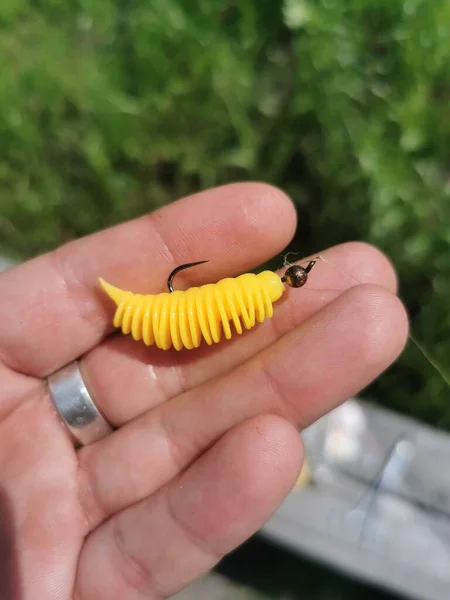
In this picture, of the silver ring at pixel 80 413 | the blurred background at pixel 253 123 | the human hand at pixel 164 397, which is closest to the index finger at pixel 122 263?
the human hand at pixel 164 397

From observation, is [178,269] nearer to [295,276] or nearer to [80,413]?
[295,276]

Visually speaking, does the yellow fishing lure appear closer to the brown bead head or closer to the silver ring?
the brown bead head

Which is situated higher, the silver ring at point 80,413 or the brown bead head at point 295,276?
the brown bead head at point 295,276

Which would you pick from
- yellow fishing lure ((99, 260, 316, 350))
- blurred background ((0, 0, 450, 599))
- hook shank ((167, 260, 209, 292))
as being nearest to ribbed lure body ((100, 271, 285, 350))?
yellow fishing lure ((99, 260, 316, 350))

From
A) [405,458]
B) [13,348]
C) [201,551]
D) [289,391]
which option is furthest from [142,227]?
[405,458]

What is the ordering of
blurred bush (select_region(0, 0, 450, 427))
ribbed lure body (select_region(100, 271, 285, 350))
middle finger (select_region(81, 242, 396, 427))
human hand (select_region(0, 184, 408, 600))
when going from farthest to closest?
blurred bush (select_region(0, 0, 450, 427)) → middle finger (select_region(81, 242, 396, 427)) → ribbed lure body (select_region(100, 271, 285, 350)) → human hand (select_region(0, 184, 408, 600))

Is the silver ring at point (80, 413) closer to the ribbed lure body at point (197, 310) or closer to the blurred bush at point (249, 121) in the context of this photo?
the ribbed lure body at point (197, 310)

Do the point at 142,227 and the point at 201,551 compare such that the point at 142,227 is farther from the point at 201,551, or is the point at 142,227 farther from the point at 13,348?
the point at 201,551
